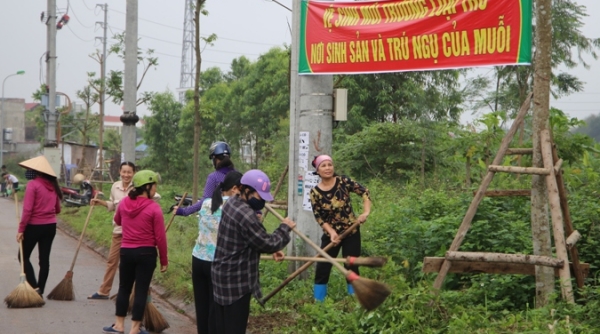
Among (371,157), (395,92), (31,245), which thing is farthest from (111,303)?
(395,92)

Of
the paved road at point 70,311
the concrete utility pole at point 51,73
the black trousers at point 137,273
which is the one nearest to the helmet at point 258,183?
the black trousers at point 137,273

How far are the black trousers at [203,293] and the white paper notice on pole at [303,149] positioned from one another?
2.95 meters

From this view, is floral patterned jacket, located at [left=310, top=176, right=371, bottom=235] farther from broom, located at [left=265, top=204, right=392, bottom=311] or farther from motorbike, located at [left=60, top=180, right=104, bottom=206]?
motorbike, located at [left=60, top=180, right=104, bottom=206]

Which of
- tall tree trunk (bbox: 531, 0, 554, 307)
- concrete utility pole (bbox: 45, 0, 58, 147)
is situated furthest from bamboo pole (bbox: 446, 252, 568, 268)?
concrete utility pole (bbox: 45, 0, 58, 147)

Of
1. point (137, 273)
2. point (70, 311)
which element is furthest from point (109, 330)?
point (70, 311)

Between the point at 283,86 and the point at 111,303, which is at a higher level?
the point at 283,86

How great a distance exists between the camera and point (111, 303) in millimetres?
9930

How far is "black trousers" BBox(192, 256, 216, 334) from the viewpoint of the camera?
677cm

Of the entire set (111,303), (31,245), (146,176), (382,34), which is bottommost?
(111,303)

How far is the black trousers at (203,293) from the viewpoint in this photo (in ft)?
22.2

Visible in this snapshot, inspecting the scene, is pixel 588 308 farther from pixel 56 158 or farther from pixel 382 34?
pixel 56 158

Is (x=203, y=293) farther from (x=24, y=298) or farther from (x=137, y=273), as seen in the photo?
(x=24, y=298)

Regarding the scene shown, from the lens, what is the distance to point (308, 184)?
9602 millimetres

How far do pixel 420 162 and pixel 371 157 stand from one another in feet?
3.45
